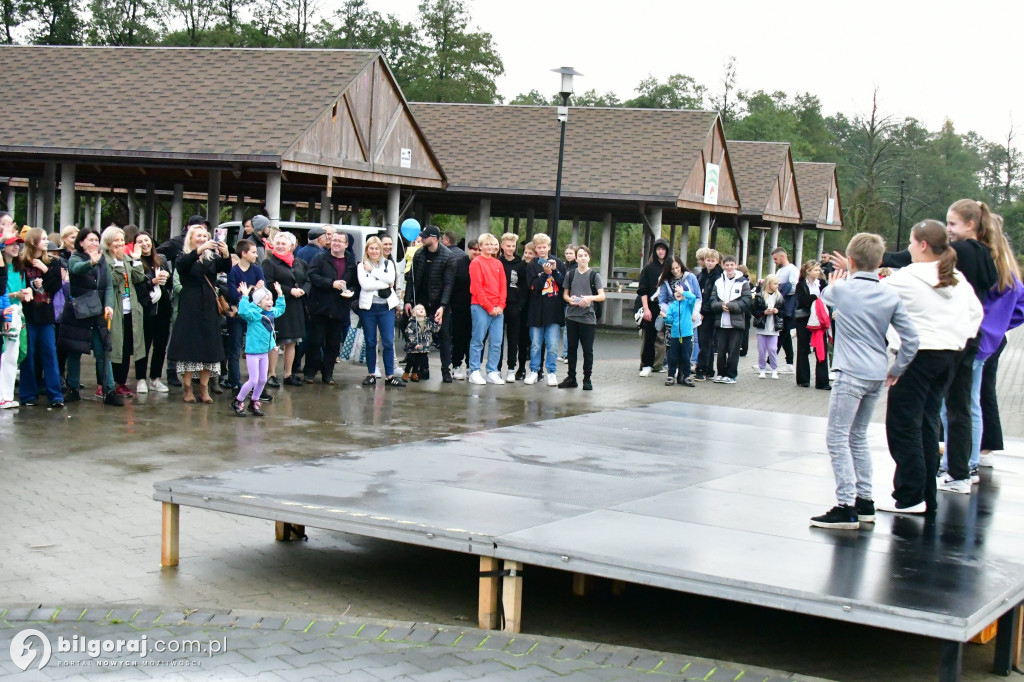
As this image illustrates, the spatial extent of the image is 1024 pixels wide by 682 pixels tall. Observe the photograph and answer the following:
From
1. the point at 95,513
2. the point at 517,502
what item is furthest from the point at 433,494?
the point at 95,513

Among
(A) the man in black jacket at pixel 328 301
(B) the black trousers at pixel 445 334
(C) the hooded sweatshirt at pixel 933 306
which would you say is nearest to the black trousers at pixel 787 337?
(B) the black trousers at pixel 445 334

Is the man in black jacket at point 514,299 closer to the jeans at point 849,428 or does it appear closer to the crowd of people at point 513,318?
the crowd of people at point 513,318

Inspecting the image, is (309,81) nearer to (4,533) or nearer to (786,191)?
(4,533)

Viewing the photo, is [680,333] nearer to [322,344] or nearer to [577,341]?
[577,341]

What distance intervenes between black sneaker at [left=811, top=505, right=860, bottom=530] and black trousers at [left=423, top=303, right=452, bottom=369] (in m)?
9.18

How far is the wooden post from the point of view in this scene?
5.86m

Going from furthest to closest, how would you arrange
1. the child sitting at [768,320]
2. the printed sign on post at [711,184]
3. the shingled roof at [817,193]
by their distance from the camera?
the shingled roof at [817,193], the printed sign on post at [711,184], the child sitting at [768,320]

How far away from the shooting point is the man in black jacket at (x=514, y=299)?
15844 millimetres

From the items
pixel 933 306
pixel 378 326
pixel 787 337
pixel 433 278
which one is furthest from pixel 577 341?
pixel 933 306

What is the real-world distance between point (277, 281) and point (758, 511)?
793 cm

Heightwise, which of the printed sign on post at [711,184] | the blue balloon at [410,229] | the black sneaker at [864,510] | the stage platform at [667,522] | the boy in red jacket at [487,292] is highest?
the printed sign on post at [711,184]

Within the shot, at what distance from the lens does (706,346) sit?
17.8 metres

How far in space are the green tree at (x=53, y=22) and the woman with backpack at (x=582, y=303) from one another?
5163 cm

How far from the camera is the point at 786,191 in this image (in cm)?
4412
